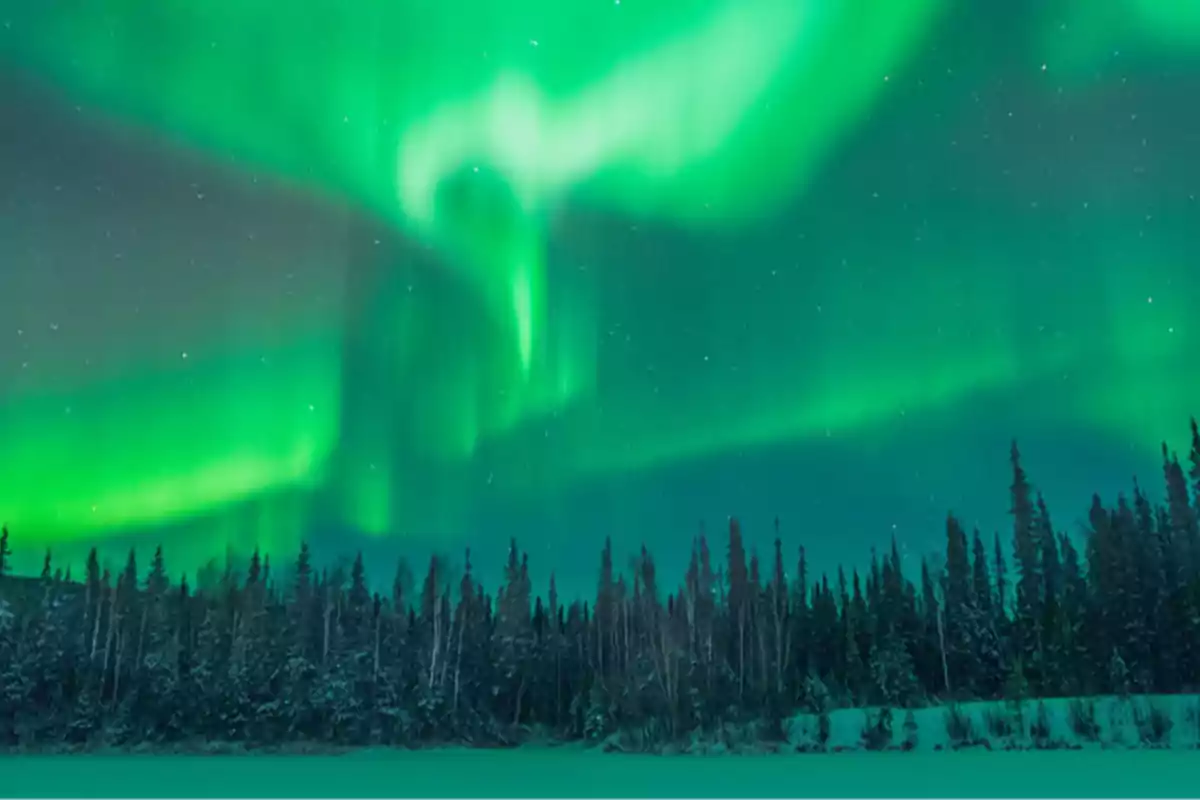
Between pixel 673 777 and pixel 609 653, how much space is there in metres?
54.4

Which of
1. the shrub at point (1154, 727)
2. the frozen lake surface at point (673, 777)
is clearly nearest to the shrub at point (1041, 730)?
the frozen lake surface at point (673, 777)

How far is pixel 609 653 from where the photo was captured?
8456 cm

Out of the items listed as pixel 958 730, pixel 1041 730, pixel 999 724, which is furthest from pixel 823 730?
pixel 1041 730

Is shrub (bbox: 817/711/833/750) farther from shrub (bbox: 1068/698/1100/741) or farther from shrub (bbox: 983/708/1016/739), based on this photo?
shrub (bbox: 1068/698/1100/741)

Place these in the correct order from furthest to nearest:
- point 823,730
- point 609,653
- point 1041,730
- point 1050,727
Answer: point 609,653 < point 823,730 < point 1050,727 < point 1041,730

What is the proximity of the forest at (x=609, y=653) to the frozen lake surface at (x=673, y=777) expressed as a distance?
57.2 feet

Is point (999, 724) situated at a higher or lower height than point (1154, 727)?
higher

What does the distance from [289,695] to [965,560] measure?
4969cm

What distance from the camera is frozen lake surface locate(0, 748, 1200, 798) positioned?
24047 mm

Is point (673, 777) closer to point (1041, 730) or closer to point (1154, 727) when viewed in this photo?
point (1041, 730)

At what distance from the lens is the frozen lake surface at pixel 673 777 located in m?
24.0

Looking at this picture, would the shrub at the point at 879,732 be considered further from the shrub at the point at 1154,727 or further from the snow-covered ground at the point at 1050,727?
the shrub at the point at 1154,727

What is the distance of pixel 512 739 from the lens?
66.6 m

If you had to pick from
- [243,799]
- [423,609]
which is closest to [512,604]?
[423,609]
